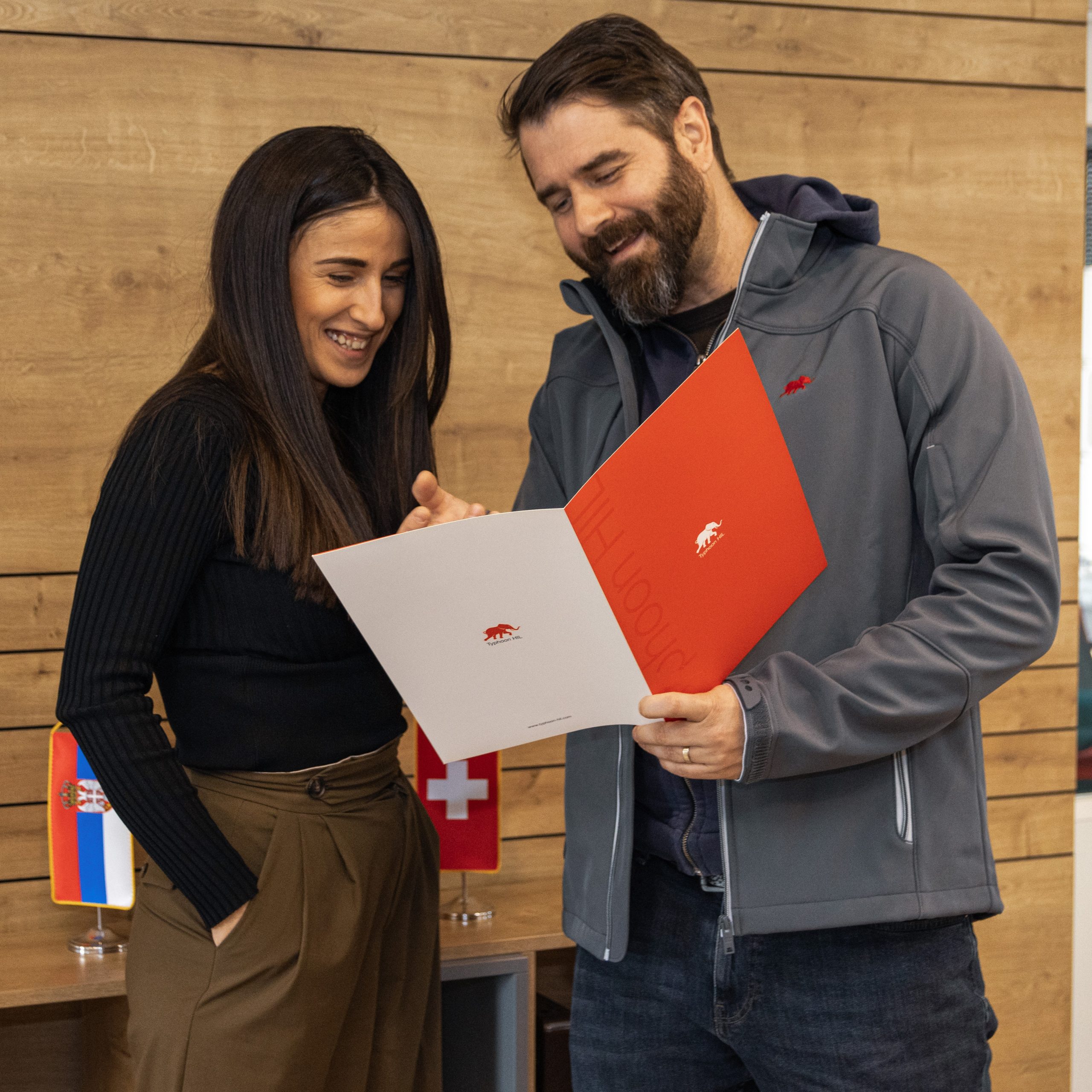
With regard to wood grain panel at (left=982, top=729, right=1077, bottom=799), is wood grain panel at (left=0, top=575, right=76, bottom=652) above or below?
above

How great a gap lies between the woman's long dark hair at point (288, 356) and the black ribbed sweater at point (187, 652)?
0.10 feet

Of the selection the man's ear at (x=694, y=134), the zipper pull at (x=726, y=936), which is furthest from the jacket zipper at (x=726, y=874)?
the man's ear at (x=694, y=134)

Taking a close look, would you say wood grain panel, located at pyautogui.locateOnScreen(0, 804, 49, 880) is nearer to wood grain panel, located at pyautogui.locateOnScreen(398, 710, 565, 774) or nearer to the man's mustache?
wood grain panel, located at pyautogui.locateOnScreen(398, 710, 565, 774)

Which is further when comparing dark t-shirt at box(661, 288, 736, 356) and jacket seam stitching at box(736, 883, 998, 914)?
dark t-shirt at box(661, 288, 736, 356)

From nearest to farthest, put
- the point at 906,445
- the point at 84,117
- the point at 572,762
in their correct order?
the point at 906,445, the point at 572,762, the point at 84,117

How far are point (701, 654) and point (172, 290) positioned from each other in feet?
4.67

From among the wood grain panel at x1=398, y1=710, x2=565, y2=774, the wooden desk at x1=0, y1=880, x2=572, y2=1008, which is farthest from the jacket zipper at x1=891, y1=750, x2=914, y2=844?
the wood grain panel at x1=398, y1=710, x2=565, y2=774

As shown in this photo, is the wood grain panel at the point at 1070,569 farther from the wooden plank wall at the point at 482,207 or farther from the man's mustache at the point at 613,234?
the man's mustache at the point at 613,234

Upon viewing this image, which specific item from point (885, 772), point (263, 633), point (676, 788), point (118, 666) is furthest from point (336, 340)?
point (885, 772)

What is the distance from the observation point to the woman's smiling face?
4.94 ft

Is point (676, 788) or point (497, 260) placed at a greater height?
point (497, 260)

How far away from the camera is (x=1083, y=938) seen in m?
2.89

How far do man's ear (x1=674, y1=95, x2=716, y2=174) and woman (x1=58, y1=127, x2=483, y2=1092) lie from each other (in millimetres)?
369

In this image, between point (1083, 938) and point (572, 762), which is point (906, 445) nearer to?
point (572, 762)
